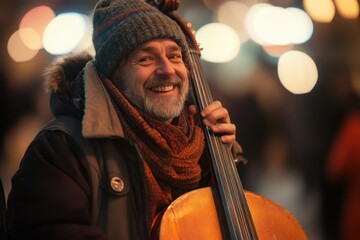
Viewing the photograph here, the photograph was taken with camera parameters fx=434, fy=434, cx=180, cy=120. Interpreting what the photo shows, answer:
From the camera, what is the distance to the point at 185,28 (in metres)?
1.84

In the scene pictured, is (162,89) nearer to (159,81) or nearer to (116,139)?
(159,81)

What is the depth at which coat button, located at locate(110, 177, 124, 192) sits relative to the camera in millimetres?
1351

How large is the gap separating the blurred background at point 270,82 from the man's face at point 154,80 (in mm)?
868

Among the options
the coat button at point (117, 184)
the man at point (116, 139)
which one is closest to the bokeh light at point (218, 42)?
the man at point (116, 139)

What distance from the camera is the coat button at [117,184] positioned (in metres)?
1.35

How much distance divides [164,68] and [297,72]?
8.75 feet

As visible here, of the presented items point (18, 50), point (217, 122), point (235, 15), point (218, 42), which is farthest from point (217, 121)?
point (235, 15)

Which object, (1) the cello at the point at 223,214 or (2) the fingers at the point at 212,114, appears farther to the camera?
(2) the fingers at the point at 212,114

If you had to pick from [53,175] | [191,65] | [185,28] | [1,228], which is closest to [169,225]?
[53,175]

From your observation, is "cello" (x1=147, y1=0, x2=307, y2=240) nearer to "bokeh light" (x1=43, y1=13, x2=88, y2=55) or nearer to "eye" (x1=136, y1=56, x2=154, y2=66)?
"eye" (x1=136, y1=56, x2=154, y2=66)

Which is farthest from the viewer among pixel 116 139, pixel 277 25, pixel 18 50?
pixel 277 25

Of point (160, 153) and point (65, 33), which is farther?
point (65, 33)

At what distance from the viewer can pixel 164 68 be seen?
1.61m

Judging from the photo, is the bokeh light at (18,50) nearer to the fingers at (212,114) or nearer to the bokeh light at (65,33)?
the bokeh light at (65,33)
